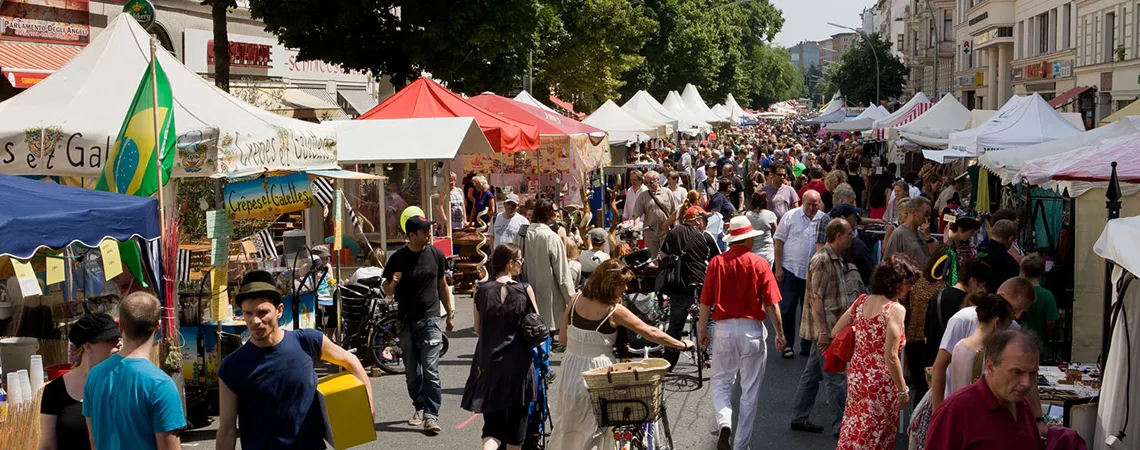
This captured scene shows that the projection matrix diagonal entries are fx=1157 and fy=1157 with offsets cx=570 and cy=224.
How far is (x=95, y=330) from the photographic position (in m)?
5.04

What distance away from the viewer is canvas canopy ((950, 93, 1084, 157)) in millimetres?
15211

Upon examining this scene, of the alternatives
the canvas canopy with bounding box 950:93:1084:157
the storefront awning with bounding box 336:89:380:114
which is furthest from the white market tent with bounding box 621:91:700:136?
the canvas canopy with bounding box 950:93:1084:157

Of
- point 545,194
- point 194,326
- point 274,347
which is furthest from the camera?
point 545,194

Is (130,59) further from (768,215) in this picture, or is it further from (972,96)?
(972,96)

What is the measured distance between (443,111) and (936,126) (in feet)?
39.7

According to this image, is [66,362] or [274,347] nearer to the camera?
[274,347]

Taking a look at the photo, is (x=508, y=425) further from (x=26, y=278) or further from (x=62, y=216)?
(x=26, y=278)

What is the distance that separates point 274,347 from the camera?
511cm

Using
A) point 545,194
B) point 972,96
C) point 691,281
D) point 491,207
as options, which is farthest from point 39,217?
point 972,96

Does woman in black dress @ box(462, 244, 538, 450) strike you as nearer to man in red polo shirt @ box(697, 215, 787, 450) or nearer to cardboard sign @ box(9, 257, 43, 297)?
man in red polo shirt @ box(697, 215, 787, 450)

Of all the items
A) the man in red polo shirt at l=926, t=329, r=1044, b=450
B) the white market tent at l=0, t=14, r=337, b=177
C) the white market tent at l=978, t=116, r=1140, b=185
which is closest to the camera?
the man in red polo shirt at l=926, t=329, r=1044, b=450

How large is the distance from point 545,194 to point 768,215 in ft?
25.1

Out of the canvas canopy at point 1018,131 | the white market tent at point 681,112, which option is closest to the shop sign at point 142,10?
the canvas canopy at point 1018,131

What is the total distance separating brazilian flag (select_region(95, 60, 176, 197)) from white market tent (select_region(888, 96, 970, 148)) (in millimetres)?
15698
